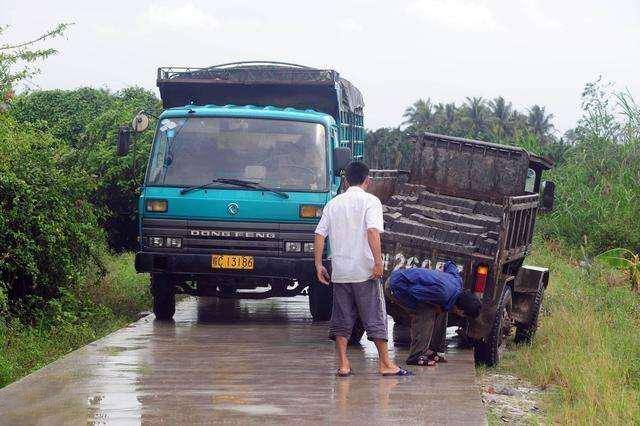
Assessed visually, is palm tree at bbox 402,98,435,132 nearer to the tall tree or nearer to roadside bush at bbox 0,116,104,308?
the tall tree

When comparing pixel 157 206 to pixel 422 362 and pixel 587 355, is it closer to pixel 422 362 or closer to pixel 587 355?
pixel 422 362

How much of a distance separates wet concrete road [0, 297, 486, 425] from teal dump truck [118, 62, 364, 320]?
0.83 m

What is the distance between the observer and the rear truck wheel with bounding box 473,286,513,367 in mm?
10945

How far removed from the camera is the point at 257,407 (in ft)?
26.4

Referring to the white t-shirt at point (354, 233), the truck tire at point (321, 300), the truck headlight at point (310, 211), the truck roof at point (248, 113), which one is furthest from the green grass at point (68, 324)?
the white t-shirt at point (354, 233)

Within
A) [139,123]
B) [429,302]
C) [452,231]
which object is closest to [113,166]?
[139,123]

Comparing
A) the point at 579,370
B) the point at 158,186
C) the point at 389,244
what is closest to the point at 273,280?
the point at 158,186

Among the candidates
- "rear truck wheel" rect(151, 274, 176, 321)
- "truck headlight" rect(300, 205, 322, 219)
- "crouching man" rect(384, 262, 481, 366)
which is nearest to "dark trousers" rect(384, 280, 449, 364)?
"crouching man" rect(384, 262, 481, 366)

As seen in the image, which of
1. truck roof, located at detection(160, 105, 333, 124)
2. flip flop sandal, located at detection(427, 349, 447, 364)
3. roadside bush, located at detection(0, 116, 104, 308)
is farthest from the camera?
truck roof, located at detection(160, 105, 333, 124)

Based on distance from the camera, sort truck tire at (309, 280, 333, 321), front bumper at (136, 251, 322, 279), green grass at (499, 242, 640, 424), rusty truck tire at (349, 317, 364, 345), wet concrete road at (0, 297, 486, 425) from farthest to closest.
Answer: truck tire at (309, 280, 333, 321)
front bumper at (136, 251, 322, 279)
rusty truck tire at (349, 317, 364, 345)
green grass at (499, 242, 640, 424)
wet concrete road at (0, 297, 486, 425)

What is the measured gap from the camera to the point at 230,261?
12.7m

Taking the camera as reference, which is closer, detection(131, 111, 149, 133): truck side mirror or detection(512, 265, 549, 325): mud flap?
detection(512, 265, 549, 325): mud flap

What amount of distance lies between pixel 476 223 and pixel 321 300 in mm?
3072

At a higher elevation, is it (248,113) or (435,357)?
(248,113)
